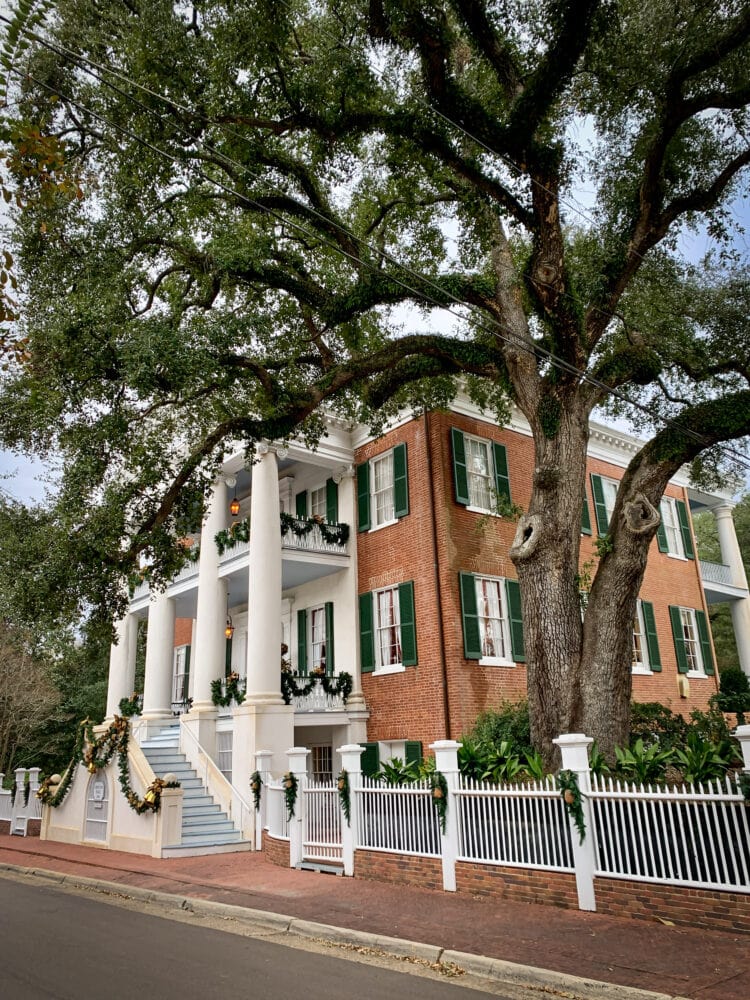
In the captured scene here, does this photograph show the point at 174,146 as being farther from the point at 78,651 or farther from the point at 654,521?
the point at 78,651

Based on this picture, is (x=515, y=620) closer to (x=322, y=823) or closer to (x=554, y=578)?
(x=554, y=578)

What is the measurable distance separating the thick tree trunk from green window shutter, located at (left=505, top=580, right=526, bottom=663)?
658 centimetres

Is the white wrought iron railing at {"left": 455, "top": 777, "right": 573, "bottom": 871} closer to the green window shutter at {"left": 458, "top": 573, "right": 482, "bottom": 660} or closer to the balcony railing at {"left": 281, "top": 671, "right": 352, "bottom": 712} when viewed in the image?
the green window shutter at {"left": 458, "top": 573, "right": 482, "bottom": 660}

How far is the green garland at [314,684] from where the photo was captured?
17672 millimetres

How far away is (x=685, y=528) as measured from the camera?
24719 mm

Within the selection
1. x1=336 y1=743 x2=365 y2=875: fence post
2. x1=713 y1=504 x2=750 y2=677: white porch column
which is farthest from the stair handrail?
x1=713 y1=504 x2=750 y2=677: white porch column

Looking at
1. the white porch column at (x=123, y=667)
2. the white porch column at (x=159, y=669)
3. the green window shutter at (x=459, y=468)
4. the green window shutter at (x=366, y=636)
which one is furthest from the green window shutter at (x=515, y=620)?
the white porch column at (x=123, y=667)

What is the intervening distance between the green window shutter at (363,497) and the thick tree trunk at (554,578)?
7780mm

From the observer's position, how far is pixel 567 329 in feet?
38.2

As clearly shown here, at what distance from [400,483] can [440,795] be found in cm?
967

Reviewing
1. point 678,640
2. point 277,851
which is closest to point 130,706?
point 277,851

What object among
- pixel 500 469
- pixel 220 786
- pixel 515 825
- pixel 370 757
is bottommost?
pixel 515 825

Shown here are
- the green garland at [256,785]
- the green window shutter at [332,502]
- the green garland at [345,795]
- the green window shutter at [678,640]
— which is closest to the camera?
the green garland at [345,795]

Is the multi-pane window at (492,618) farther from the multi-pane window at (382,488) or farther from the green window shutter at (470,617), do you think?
the multi-pane window at (382,488)
